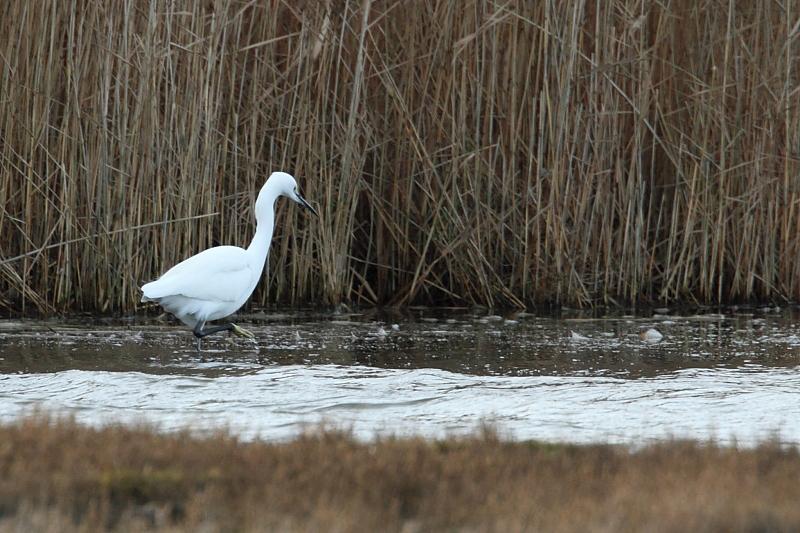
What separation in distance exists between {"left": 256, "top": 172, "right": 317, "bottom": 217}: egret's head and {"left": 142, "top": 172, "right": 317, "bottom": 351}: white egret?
0.20 feet

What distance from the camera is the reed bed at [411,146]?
9.54m

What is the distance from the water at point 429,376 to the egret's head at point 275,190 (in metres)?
0.98

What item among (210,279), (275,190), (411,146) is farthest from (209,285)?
(411,146)

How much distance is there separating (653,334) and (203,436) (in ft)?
16.2

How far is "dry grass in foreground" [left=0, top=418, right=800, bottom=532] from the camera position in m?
3.44

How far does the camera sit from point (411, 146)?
34.1ft

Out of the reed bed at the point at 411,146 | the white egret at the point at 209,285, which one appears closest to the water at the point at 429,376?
the white egret at the point at 209,285

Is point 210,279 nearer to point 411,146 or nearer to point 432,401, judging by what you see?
point 432,401

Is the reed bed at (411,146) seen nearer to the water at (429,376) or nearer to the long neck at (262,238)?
the water at (429,376)

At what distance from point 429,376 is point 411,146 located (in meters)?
3.59

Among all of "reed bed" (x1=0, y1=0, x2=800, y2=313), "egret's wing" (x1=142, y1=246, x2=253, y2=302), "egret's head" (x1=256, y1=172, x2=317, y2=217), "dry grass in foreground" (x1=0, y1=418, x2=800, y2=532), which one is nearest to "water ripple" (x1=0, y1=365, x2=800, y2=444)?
"dry grass in foreground" (x1=0, y1=418, x2=800, y2=532)

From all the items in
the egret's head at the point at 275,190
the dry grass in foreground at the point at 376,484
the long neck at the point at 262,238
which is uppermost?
the egret's head at the point at 275,190

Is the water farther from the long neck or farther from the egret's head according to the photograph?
the egret's head

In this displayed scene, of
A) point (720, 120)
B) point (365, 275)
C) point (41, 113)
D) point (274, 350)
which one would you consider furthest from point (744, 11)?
point (41, 113)
